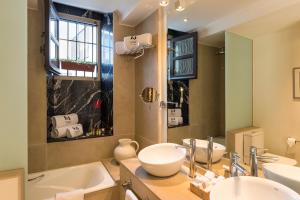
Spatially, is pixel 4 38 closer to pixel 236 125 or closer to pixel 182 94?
pixel 182 94

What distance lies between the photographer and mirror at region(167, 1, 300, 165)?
1045 millimetres

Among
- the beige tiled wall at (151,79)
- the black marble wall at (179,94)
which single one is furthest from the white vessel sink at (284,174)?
the beige tiled wall at (151,79)

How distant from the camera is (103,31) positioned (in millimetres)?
2639

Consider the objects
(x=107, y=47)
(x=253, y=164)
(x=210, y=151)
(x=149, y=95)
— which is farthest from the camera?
(x=107, y=47)

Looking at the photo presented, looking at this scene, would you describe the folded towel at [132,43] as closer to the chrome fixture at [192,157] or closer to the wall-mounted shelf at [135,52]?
the wall-mounted shelf at [135,52]

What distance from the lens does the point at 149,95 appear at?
2.08m

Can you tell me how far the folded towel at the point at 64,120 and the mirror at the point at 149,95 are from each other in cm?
94

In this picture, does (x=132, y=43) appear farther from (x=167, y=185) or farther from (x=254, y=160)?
(x=254, y=160)

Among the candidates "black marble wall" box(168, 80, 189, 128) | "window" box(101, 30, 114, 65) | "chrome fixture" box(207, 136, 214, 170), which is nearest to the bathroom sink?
"chrome fixture" box(207, 136, 214, 170)

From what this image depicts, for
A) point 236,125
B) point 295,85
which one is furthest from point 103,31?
point 295,85

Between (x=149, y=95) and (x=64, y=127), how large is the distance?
Answer: 1.13 m

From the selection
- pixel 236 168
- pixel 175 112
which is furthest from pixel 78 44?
pixel 236 168

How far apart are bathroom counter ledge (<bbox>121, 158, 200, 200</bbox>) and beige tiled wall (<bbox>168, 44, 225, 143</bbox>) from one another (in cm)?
41

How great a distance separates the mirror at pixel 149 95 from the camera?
2003 mm
